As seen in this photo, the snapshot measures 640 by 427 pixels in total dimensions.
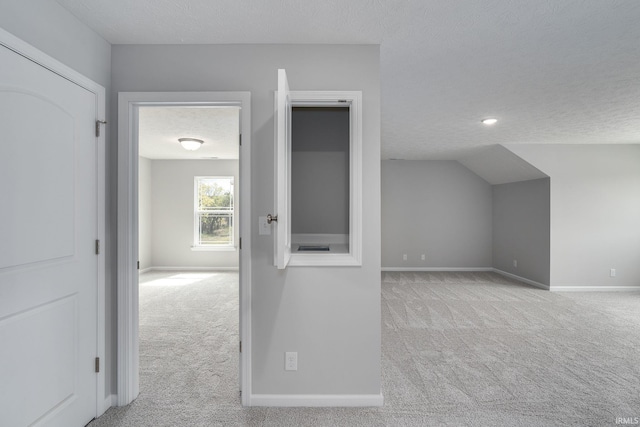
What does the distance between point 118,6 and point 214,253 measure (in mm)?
5922

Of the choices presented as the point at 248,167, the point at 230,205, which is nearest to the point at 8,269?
the point at 248,167

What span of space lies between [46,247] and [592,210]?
708 centimetres

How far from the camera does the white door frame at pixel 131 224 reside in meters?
2.12

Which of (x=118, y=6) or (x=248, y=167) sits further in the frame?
(x=248, y=167)

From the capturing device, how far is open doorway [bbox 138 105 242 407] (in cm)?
259

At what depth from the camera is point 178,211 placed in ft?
23.4

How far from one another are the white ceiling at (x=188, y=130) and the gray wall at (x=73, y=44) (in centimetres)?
93

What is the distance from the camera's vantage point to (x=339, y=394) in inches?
84.0

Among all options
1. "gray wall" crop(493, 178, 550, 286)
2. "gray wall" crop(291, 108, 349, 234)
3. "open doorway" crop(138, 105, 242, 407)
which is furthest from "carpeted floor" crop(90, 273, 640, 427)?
"gray wall" crop(291, 108, 349, 234)

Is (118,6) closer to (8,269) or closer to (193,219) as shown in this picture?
(8,269)

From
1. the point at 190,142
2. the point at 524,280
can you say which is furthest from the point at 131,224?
the point at 524,280

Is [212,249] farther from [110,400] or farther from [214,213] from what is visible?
[110,400]

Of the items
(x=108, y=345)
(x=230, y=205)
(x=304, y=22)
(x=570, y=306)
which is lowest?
(x=570, y=306)

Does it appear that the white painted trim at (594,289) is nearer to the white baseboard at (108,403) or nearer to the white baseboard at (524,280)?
the white baseboard at (524,280)
